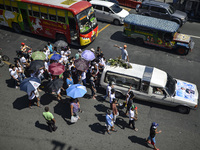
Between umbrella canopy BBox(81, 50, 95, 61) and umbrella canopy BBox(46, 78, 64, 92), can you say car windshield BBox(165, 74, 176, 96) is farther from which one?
umbrella canopy BBox(46, 78, 64, 92)

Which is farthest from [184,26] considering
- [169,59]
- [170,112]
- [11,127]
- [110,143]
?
[11,127]

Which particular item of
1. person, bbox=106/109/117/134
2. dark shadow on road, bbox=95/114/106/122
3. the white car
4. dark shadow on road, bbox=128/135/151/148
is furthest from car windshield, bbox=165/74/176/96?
the white car

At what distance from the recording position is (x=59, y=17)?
47.1 feet

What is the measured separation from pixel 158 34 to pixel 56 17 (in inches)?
316

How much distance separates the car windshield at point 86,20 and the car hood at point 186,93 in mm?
7918

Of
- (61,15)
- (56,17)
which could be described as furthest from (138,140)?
(56,17)

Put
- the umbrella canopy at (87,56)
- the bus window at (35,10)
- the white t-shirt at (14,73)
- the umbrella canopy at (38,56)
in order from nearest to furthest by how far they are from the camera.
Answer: the white t-shirt at (14,73) → the umbrella canopy at (38,56) → the umbrella canopy at (87,56) → the bus window at (35,10)

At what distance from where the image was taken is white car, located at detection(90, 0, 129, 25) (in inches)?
739

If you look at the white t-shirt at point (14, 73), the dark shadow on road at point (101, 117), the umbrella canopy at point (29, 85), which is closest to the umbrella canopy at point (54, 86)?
the umbrella canopy at point (29, 85)

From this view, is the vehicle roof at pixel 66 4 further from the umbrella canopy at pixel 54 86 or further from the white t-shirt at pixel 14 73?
the umbrella canopy at pixel 54 86

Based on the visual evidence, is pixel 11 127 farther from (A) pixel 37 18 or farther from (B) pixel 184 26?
(B) pixel 184 26

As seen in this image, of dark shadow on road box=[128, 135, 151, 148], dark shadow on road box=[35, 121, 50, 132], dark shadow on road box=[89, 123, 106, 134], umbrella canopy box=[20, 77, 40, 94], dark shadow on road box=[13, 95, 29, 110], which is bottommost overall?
dark shadow on road box=[35, 121, 50, 132]

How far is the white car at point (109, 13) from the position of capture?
18.8 m

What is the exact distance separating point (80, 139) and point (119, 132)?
192cm
